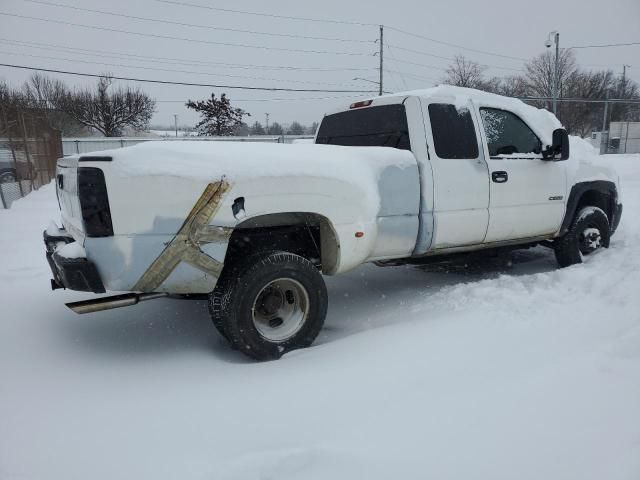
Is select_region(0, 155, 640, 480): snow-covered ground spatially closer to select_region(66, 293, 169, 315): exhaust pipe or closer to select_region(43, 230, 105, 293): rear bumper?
select_region(66, 293, 169, 315): exhaust pipe

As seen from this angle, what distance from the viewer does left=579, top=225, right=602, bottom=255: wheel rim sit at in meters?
5.28

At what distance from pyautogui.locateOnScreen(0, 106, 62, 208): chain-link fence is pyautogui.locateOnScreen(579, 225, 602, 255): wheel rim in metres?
10.5

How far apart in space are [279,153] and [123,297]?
55.6 inches

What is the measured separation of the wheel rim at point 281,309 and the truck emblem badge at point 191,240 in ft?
1.89

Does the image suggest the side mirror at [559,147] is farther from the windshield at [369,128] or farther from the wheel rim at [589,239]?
the windshield at [369,128]

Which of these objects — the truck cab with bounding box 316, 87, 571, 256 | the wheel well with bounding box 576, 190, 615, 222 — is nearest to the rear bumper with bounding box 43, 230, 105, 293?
the truck cab with bounding box 316, 87, 571, 256

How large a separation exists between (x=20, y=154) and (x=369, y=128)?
467 inches

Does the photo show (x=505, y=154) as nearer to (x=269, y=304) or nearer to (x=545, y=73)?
(x=269, y=304)

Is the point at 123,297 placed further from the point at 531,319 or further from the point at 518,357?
the point at 531,319

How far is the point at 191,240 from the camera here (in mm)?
2898

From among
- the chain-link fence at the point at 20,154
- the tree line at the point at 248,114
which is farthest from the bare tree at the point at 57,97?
the chain-link fence at the point at 20,154

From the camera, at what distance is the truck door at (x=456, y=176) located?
3.94m

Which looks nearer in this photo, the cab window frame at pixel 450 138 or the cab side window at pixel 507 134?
the cab window frame at pixel 450 138

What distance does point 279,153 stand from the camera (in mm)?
3211
